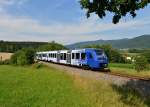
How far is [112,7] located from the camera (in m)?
17.2

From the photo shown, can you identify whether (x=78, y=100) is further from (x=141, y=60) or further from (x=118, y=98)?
(x=141, y=60)

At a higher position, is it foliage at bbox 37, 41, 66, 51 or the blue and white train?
foliage at bbox 37, 41, 66, 51

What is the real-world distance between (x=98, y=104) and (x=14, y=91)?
7.82m

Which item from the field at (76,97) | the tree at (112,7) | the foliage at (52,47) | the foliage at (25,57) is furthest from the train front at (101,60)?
the foliage at (52,47)

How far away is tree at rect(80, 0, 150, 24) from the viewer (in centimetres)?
1660

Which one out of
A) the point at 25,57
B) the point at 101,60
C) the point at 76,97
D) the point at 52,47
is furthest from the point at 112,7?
the point at 52,47

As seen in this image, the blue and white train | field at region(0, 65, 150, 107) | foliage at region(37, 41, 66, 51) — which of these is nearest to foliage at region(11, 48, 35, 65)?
the blue and white train

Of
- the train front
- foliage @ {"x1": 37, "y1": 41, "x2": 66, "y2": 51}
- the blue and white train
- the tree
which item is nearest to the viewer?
the tree

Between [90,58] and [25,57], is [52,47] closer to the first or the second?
[25,57]

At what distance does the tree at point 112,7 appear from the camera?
54.4 ft

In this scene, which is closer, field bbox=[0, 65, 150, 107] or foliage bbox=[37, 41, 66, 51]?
field bbox=[0, 65, 150, 107]

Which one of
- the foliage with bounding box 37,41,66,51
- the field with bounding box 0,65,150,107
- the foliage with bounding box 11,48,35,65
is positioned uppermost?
the foliage with bounding box 37,41,66,51

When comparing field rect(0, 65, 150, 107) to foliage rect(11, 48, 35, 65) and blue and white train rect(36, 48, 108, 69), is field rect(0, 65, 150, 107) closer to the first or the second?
blue and white train rect(36, 48, 108, 69)

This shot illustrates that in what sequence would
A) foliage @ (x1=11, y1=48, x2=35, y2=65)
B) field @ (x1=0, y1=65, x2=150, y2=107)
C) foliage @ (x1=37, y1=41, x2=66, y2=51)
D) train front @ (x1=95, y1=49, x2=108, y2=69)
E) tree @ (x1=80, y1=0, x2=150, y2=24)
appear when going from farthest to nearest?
1. foliage @ (x1=37, y1=41, x2=66, y2=51)
2. foliage @ (x1=11, y1=48, x2=35, y2=65)
3. train front @ (x1=95, y1=49, x2=108, y2=69)
4. field @ (x1=0, y1=65, x2=150, y2=107)
5. tree @ (x1=80, y1=0, x2=150, y2=24)
